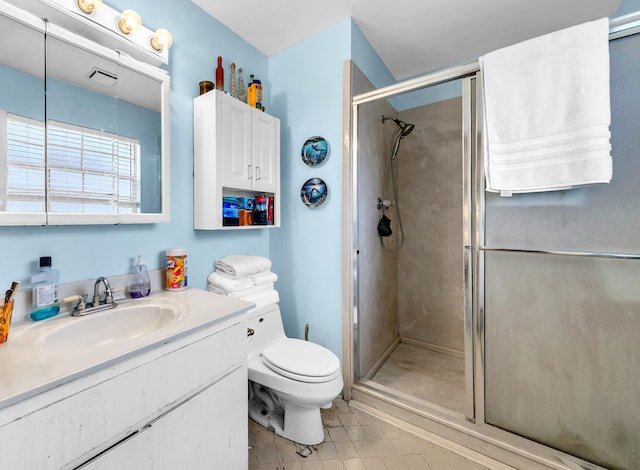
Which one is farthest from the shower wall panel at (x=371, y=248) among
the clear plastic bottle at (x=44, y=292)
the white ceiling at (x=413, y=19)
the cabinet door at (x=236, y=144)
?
the clear plastic bottle at (x=44, y=292)

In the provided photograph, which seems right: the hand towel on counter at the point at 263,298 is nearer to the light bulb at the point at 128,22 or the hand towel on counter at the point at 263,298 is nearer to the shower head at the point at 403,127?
the light bulb at the point at 128,22

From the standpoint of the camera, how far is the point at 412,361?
Result: 7.36ft

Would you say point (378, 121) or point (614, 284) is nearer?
point (614, 284)

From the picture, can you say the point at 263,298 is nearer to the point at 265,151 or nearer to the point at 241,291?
the point at 241,291

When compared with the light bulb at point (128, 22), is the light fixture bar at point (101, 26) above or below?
below

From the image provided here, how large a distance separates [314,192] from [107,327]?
51.3 inches

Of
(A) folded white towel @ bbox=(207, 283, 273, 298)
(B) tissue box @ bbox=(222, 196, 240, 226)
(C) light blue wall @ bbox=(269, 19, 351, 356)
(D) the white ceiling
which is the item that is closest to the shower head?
(D) the white ceiling

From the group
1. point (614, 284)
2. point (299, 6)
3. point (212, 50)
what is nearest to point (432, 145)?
point (299, 6)

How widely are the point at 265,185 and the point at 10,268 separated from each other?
1194mm

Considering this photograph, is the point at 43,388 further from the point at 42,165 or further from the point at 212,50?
the point at 212,50

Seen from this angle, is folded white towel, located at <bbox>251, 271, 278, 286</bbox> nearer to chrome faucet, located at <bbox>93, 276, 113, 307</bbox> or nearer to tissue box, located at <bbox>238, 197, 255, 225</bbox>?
tissue box, located at <bbox>238, 197, 255, 225</bbox>

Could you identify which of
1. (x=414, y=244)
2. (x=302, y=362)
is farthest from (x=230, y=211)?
(x=414, y=244)

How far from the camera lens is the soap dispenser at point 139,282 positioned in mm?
1271

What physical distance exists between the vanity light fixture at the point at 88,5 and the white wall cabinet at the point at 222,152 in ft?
1.65
